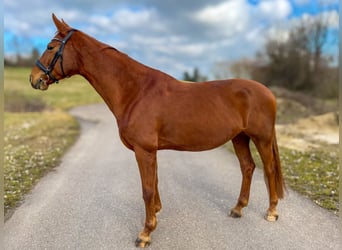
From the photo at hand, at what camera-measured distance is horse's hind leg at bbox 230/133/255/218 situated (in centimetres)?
425

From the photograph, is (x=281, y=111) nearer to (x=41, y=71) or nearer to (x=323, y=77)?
(x=323, y=77)

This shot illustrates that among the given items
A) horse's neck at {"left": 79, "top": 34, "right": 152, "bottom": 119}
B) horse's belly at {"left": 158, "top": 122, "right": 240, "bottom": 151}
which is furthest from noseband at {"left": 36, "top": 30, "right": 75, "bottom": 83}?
horse's belly at {"left": 158, "top": 122, "right": 240, "bottom": 151}

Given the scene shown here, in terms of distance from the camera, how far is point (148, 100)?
3523mm

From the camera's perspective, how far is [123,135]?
3.57 metres

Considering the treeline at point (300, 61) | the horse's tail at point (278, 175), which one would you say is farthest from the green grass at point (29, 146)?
the treeline at point (300, 61)

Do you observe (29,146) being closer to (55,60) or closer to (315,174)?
(55,60)

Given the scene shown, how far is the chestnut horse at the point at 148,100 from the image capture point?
11.5 ft

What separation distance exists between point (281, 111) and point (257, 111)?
41.4 ft

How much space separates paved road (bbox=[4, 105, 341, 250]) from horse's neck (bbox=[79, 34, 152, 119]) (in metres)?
1.49

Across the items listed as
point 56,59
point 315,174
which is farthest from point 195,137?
point 315,174

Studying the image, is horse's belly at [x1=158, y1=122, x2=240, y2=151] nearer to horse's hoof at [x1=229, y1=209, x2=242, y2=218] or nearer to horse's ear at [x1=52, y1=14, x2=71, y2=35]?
horse's hoof at [x1=229, y1=209, x2=242, y2=218]

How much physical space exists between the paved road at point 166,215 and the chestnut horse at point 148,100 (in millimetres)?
557

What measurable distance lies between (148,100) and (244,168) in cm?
173

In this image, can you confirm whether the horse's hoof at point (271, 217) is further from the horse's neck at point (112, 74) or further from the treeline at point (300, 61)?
the treeline at point (300, 61)
